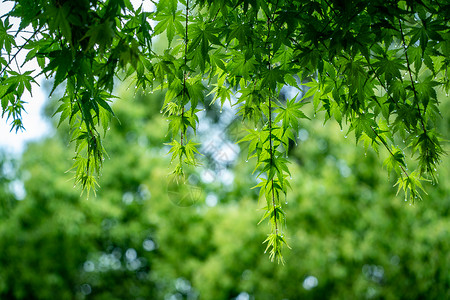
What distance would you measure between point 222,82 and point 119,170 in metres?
7.29

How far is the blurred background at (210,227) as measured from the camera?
6.07 m

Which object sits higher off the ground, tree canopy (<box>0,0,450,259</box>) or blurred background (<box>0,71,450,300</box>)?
blurred background (<box>0,71,450,300</box>)

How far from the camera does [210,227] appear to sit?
8227mm

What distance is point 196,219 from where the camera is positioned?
820cm

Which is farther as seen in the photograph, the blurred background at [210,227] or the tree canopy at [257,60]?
the blurred background at [210,227]

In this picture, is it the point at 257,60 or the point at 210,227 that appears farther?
the point at 210,227

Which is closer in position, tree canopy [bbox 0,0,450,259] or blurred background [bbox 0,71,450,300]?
tree canopy [bbox 0,0,450,259]

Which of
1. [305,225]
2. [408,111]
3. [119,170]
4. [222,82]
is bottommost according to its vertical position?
[408,111]

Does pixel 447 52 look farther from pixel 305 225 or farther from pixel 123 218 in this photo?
pixel 123 218

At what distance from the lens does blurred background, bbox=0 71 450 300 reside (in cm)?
607

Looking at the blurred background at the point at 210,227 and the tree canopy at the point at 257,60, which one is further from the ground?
the blurred background at the point at 210,227

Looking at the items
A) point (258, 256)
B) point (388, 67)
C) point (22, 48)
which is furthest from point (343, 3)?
point (258, 256)

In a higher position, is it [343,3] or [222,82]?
[222,82]

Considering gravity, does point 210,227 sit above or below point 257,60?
above
